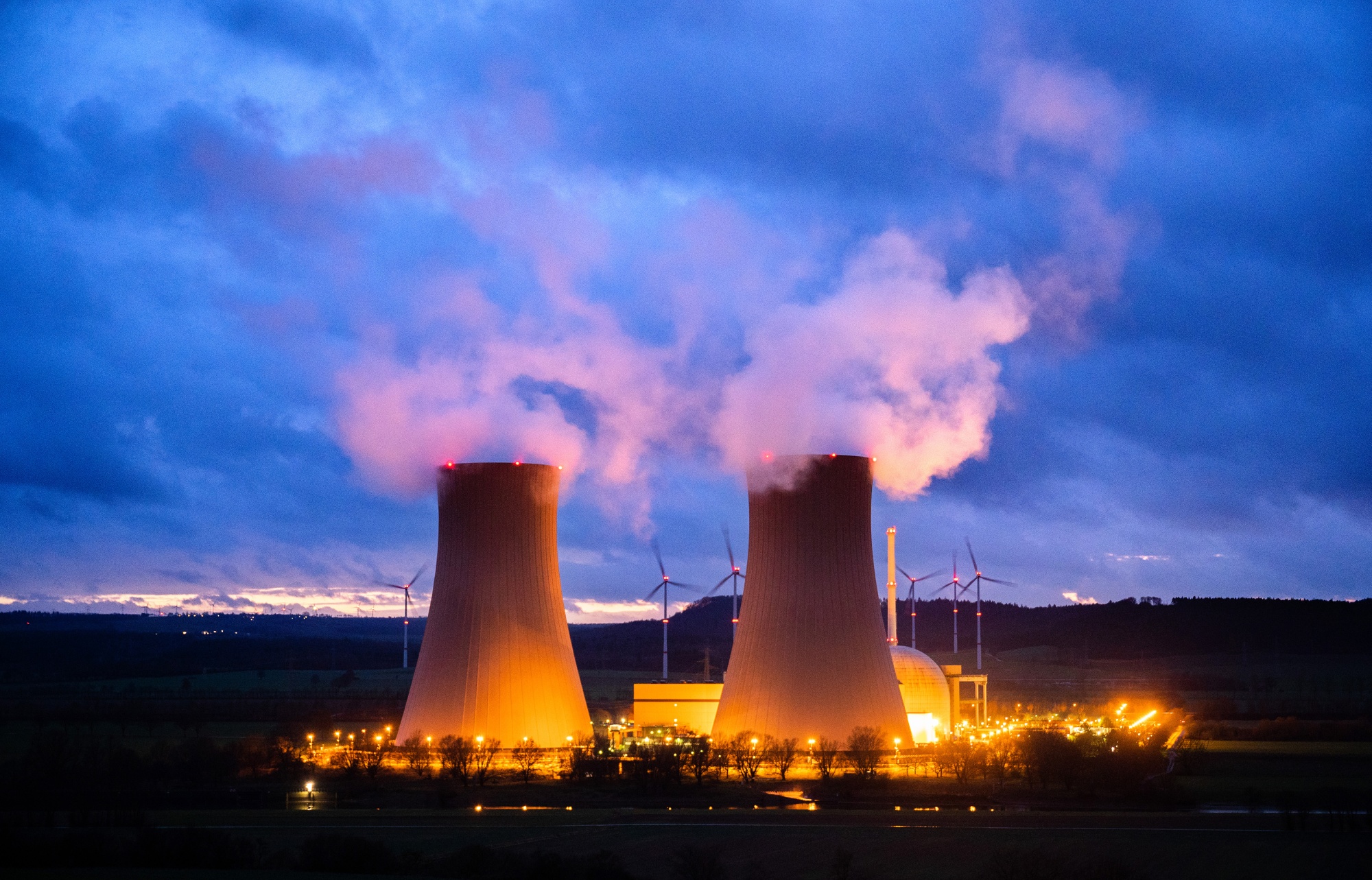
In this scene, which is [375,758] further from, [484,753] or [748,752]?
[748,752]

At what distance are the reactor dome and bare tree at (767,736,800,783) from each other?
891 cm

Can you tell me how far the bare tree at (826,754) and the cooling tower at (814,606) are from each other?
175 mm

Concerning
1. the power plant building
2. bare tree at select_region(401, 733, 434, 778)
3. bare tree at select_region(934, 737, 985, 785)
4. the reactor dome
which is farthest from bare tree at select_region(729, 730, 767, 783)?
the reactor dome

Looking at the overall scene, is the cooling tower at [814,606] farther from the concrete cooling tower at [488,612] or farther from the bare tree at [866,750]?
the concrete cooling tower at [488,612]

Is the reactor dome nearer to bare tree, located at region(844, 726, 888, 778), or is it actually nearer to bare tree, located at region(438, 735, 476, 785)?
bare tree, located at region(844, 726, 888, 778)

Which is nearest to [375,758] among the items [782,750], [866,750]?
[782,750]

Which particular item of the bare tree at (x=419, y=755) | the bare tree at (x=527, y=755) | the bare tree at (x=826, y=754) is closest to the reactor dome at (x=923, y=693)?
the bare tree at (x=826, y=754)

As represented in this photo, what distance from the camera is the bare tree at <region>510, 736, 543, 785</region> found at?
116 feet

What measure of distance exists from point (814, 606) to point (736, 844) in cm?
981

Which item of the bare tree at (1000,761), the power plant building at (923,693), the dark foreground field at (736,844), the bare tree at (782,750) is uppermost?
the power plant building at (923,693)

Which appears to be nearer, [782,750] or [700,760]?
[782,750]

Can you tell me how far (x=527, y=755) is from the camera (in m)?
35.5

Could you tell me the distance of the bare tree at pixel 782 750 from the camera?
34219mm

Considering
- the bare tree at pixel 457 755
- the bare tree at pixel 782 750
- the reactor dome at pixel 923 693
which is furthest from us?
the reactor dome at pixel 923 693
